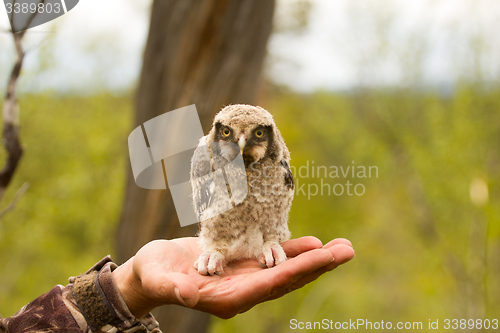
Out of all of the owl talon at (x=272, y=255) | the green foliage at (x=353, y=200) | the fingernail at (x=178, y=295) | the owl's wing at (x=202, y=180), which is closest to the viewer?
the fingernail at (x=178, y=295)

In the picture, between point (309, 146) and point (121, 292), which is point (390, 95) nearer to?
point (309, 146)

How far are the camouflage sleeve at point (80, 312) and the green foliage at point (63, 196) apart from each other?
717cm

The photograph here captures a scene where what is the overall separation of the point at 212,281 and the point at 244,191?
1.55ft

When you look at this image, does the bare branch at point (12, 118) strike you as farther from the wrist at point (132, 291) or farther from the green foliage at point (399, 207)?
the green foliage at point (399, 207)

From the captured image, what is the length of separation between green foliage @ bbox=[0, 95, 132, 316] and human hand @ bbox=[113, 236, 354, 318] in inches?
289

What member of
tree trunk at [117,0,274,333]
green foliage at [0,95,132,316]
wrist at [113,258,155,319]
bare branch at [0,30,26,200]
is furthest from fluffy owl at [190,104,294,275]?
green foliage at [0,95,132,316]

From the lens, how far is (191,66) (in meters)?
3.76

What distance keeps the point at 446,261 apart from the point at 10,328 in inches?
338

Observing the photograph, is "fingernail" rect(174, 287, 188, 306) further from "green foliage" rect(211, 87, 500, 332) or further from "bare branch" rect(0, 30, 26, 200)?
"green foliage" rect(211, 87, 500, 332)

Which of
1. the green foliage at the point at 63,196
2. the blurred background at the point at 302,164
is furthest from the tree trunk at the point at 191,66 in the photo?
the green foliage at the point at 63,196

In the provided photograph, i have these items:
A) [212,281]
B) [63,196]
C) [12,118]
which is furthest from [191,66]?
[63,196]

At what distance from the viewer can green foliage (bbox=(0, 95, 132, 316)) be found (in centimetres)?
878

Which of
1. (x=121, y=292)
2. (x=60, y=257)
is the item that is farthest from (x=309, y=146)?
(x=121, y=292)

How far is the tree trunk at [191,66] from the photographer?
3631 millimetres
